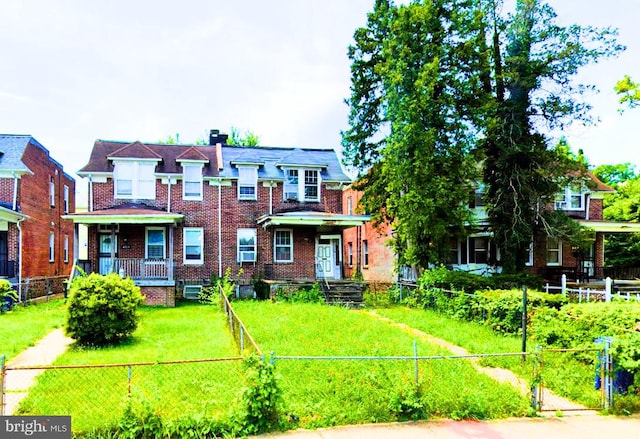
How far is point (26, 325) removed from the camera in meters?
14.2

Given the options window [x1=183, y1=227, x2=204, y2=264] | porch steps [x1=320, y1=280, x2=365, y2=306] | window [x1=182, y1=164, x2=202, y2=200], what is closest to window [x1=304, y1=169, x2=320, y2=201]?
porch steps [x1=320, y1=280, x2=365, y2=306]

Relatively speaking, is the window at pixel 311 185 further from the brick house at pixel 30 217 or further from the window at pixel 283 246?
the brick house at pixel 30 217

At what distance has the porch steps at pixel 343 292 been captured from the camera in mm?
20844

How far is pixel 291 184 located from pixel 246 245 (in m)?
3.86

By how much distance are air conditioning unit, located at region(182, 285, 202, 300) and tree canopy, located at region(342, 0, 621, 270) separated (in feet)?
32.9

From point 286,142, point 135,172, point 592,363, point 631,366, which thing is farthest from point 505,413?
point 286,142

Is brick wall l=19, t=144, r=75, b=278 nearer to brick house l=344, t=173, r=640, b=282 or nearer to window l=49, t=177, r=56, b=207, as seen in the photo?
window l=49, t=177, r=56, b=207

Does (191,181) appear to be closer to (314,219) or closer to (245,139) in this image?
(314,219)

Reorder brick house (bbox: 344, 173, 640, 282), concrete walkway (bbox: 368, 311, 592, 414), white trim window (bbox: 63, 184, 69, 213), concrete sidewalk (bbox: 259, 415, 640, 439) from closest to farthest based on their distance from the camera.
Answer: concrete sidewalk (bbox: 259, 415, 640, 439) → concrete walkway (bbox: 368, 311, 592, 414) → brick house (bbox: 344, 173, 640, 282) → white trim window (bbox: 63, 184, 69, 213)

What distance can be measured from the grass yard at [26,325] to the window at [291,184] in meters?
11.3

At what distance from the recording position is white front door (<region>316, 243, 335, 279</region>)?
2436 centimetres

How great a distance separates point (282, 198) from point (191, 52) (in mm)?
9154

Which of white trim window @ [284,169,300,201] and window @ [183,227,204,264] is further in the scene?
white trim window @ [284,169,300,201]

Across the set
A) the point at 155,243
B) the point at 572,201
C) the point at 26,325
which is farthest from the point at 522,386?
the point at 572,201
